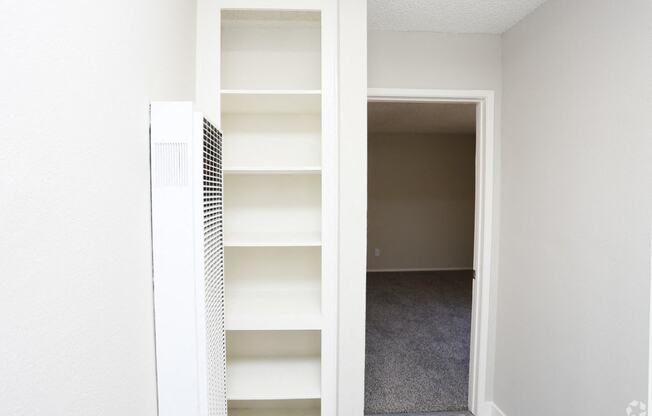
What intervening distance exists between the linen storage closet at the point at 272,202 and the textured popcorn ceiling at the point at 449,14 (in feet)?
1.45

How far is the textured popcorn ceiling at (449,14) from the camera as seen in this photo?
6.36 feet

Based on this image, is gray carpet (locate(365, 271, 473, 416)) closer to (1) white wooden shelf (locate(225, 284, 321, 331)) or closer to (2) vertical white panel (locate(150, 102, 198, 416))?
(1) white wooden shelf (locate(225, 284, 321, 331))

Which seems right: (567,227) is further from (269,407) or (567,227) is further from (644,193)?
(269,407)

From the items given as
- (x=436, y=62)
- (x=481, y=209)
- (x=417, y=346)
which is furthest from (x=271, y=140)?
(x=417, y=346)

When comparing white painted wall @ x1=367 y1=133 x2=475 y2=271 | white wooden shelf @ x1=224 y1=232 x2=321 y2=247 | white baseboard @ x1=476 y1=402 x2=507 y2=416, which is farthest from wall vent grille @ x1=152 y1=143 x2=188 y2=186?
white painted wall @ x1=367 y1=133 x2=475 y2=271

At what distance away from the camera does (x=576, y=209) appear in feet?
5.56

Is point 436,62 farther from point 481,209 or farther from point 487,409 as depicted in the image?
point 487,409

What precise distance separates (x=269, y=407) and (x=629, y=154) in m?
2.09

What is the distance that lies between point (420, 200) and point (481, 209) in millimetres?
4447

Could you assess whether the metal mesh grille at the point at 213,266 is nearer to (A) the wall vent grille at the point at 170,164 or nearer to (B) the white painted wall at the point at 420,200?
(A) the wall vent grille at the point at 170,164

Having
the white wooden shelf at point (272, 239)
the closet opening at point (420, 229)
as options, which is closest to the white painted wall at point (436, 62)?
the white wooden shelf at point (272, 239)

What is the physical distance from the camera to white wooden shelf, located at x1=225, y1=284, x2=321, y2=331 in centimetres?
167

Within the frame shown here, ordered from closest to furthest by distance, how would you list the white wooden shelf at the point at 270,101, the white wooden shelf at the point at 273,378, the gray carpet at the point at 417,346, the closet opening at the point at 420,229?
the white wooden shelf at the point at 270,101 < the white wooden shelf at the point at 273,378 < the gray carpet at the point at 417,346 < the closet opening at the point at 420,229

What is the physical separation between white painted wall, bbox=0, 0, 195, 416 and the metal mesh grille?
17 centimetres
